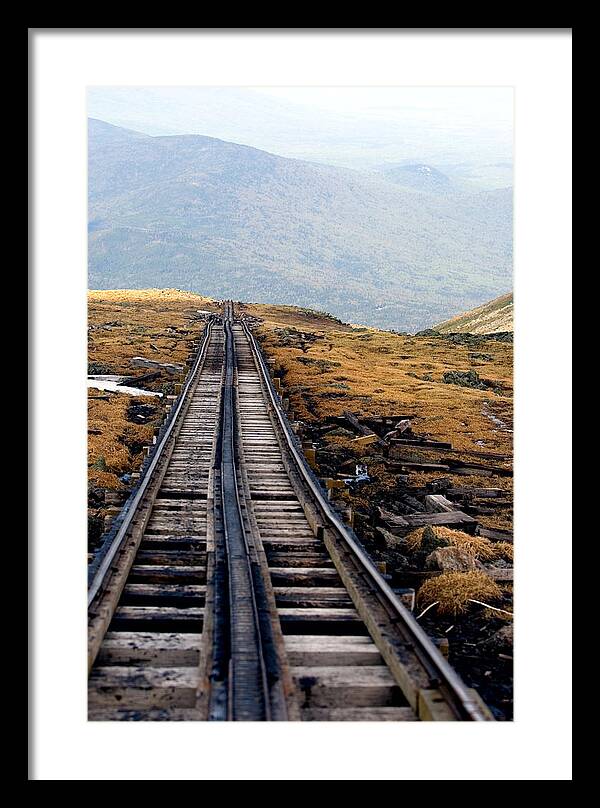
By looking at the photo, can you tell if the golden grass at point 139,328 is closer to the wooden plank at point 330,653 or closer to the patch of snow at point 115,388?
the patch of snow at point 115,388

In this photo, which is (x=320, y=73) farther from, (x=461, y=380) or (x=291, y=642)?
(x=461, y=380)

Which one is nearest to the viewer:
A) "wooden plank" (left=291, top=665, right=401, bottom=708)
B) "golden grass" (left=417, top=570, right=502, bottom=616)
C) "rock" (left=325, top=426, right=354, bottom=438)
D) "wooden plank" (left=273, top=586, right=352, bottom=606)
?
"wooden plank" (left=291, top=665, right=401, bottom=708)

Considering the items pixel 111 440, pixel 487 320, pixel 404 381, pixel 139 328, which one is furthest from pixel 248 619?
pixel 487 320

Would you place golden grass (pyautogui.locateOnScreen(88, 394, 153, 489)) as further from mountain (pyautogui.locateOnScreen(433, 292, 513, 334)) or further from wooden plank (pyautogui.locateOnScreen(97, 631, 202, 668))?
mountain (pyautogui.locateOnScreen(433, 292, 513, 334))

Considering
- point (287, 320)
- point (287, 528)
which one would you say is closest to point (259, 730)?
point (287, 528)

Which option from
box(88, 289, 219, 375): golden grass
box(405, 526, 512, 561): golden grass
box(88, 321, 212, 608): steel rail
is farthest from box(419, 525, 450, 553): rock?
box(88, 289, 219, 375): golden grass

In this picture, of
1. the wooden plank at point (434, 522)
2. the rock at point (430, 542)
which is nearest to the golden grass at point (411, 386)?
the wooden plank at point (434, 522)
